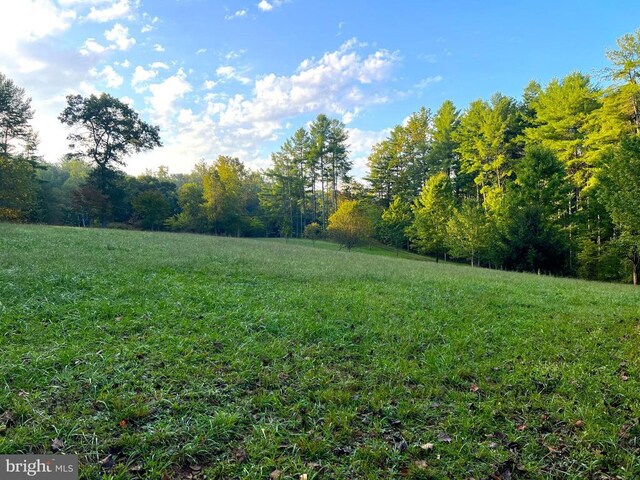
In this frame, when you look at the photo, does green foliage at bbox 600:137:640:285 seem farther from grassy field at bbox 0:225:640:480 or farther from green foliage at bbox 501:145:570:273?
grassy field at bbox 0:225:640:480

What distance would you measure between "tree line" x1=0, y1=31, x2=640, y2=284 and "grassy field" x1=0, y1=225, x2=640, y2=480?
18113mm

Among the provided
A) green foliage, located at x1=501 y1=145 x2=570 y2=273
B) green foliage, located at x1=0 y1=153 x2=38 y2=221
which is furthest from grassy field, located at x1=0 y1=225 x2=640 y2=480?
green foliage, located at x1=0 y1=153 x2=38 y2=221

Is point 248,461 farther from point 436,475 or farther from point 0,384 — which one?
point 0,384

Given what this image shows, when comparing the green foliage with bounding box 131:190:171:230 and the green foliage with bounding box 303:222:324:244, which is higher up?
the green foliage with bounding box 131:190:171:230

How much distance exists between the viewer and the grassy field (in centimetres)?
287

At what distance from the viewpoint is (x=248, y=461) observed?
2793 millimetres

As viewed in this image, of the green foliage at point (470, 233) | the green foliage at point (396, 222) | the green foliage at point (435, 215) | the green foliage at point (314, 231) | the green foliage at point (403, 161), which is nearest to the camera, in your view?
the green foliage at point (470, 233)

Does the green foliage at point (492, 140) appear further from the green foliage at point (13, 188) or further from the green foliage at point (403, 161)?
the green foliage at point (13, 188)

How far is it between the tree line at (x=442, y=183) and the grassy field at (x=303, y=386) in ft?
59.4

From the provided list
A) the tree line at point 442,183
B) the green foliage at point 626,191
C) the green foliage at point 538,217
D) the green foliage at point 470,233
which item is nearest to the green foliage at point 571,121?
the tree line at point 442,183

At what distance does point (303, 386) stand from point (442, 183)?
105 ft

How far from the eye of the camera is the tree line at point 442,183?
22172mm

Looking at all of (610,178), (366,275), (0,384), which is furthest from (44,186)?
(610,178)

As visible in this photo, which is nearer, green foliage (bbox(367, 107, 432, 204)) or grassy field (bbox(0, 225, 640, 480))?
grassy field (bbox(0, 225, 640, 480))
